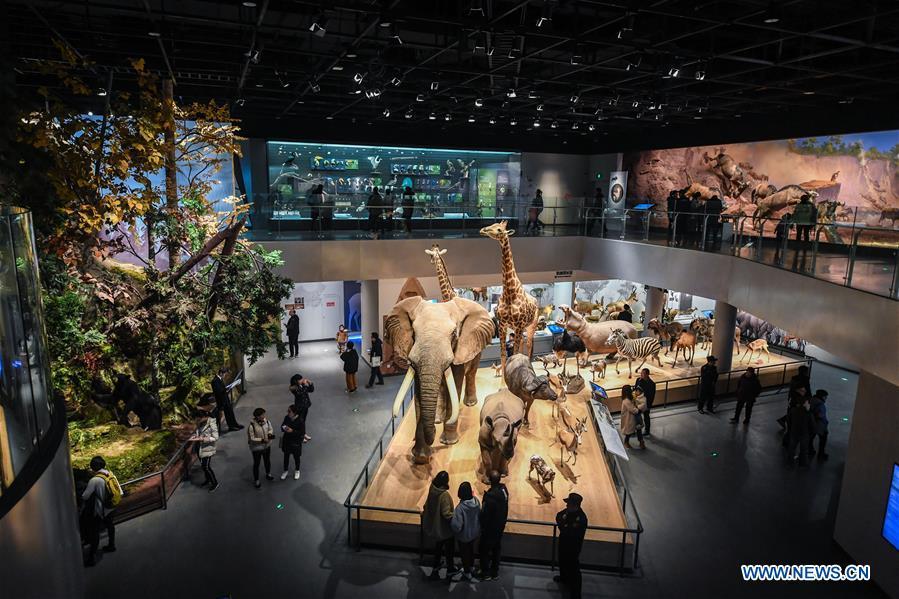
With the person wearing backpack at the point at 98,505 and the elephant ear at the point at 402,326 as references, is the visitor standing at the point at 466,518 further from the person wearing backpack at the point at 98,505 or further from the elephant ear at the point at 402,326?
the person wearing backpack at the point at 98,505

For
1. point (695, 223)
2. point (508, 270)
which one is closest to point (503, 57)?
point (508, 270)

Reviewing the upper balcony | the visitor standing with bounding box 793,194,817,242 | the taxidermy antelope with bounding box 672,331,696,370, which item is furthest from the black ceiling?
the taxidermy antelope with bounding box 672,331,696,370

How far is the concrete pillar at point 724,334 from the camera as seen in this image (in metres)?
13.9

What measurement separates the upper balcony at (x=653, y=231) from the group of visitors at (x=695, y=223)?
0.02 meters

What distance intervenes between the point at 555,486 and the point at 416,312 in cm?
322

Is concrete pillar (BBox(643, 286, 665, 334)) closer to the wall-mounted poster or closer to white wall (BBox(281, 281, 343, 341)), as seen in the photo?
the wall-mounted poster

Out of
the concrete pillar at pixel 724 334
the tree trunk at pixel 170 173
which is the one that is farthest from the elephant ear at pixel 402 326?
the concrete pillar at pixel 724 334

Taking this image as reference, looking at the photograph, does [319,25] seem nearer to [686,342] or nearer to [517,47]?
[517,47]

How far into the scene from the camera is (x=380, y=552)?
738cm

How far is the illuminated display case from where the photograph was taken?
16539 mm

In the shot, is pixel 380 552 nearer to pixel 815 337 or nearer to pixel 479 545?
pixel 479 545

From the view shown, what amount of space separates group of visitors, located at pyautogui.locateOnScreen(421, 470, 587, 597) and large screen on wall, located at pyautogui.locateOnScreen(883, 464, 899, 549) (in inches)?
147

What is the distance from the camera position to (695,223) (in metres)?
13.4

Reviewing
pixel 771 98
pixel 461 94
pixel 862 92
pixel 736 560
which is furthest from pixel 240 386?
pixel 862 92
